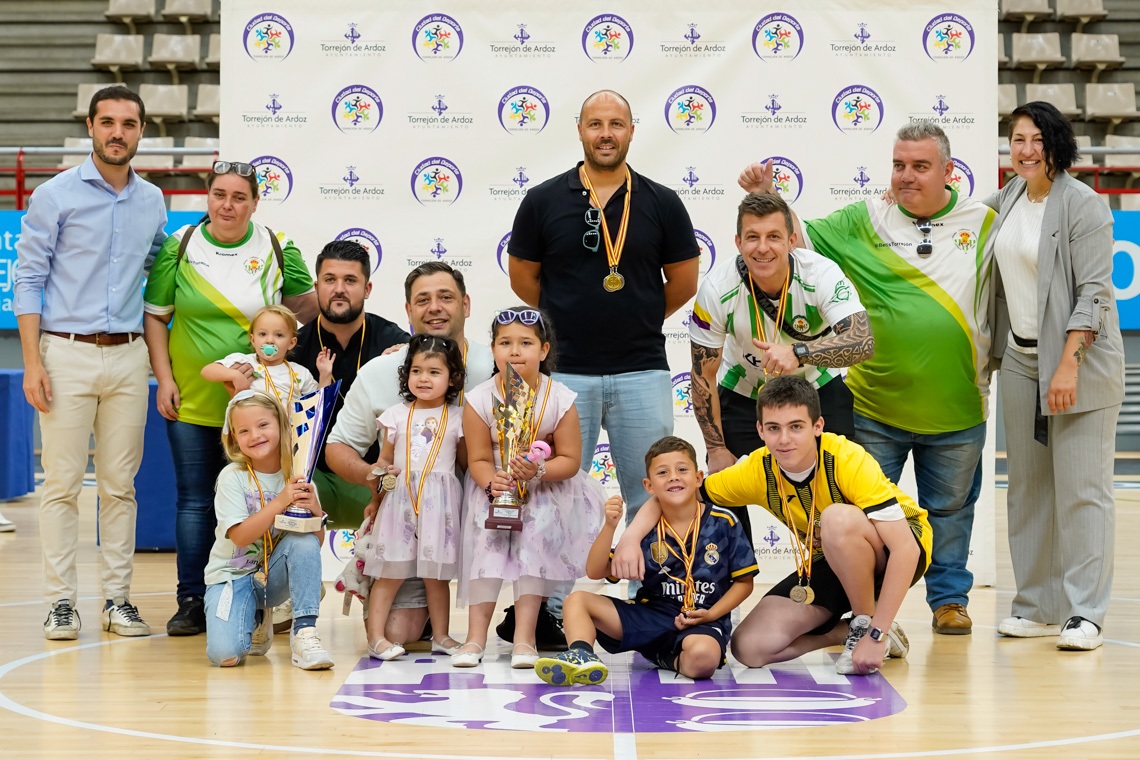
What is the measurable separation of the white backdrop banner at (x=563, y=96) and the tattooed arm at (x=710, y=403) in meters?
1.80

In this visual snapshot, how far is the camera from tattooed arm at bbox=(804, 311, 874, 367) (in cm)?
381

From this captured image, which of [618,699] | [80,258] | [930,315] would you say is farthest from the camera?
[930,315]

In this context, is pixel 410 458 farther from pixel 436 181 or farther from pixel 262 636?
pixel 436 181

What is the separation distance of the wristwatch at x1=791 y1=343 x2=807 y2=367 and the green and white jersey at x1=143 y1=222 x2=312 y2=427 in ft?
6.52

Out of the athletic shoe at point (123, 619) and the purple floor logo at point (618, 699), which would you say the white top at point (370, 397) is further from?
the athletic shoe at point (123, 619)

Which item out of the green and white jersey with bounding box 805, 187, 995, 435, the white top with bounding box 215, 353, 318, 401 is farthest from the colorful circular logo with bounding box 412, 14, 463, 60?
the green and white jersey with bounding box 805, 187, 995, 435

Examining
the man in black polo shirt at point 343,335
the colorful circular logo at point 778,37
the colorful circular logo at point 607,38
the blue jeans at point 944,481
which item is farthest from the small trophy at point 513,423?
the colorful circular logo at point 778,37

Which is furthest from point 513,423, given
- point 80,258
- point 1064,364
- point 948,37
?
point 948,37

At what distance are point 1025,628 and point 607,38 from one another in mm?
3356

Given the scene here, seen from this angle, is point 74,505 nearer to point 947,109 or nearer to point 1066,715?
point 1066,715

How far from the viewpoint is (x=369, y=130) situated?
5707 mm

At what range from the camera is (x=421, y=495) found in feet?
12.8

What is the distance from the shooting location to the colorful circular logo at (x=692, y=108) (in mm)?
5695

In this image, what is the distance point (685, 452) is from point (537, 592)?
0.69 meters
